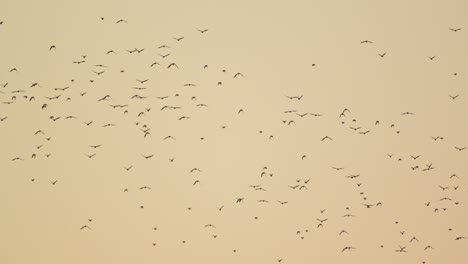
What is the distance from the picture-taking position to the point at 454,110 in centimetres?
226

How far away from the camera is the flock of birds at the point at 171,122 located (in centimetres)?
Result: 217

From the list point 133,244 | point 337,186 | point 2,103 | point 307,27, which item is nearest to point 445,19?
point 307,27

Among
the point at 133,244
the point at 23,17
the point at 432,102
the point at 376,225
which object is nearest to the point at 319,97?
the point at 432,102

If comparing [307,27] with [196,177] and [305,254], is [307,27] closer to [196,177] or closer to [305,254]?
[196,177]

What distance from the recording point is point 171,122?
2.21 meters

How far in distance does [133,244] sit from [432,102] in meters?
1.59

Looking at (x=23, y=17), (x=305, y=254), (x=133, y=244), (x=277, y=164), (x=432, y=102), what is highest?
(x=23, y=17)

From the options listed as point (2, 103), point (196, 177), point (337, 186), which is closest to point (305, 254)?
point (337, 186)

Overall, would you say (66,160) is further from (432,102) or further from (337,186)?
(432,102)

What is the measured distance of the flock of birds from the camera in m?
2.17

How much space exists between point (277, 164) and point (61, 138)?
103 centimetres

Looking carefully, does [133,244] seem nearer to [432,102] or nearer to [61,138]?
[61,138]

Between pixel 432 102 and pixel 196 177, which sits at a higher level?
pixel 432 102

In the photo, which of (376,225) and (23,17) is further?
(376,225)
